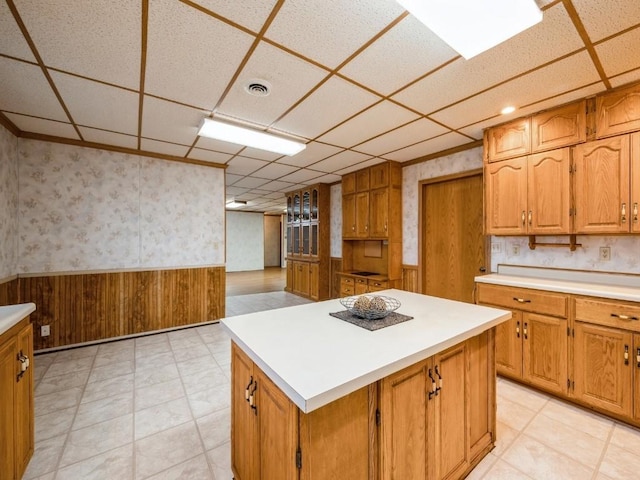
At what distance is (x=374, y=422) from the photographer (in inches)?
44.8

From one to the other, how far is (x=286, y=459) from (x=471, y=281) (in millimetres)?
3330

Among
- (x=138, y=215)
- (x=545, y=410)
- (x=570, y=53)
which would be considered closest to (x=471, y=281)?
(x=545, y=410)

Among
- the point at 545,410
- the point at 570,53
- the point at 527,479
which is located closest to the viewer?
the point at 527,479

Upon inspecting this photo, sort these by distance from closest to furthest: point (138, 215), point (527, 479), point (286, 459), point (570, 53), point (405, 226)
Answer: point (286, 459) < point (527, 479) < point (570, 53) < point (138, 215) < point (405, 226)

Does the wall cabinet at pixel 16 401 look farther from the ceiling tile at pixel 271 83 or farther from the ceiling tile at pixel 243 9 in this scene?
the ceiling tile at pixel 271 83

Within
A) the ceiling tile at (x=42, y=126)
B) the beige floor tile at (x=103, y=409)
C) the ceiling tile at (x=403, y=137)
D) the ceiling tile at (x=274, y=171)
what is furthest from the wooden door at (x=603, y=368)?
the ceiling tile at (x=42, y=126)

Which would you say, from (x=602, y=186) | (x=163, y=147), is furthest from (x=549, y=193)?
(x=163, y=147)

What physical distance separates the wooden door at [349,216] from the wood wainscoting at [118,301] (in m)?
2.31

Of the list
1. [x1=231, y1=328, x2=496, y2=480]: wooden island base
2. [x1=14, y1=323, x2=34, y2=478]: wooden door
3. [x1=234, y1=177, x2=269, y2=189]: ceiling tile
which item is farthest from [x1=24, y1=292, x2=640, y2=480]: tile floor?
[x1=234, y1=177, x2=269, y2=189]: ceiling tile

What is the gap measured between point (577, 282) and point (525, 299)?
0.51 meters

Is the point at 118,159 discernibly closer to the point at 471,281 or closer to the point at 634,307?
the point at 471,281

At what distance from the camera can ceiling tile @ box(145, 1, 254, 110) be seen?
1.51 meters

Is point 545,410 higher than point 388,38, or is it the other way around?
point 388,38

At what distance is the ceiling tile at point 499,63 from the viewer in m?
1.59
